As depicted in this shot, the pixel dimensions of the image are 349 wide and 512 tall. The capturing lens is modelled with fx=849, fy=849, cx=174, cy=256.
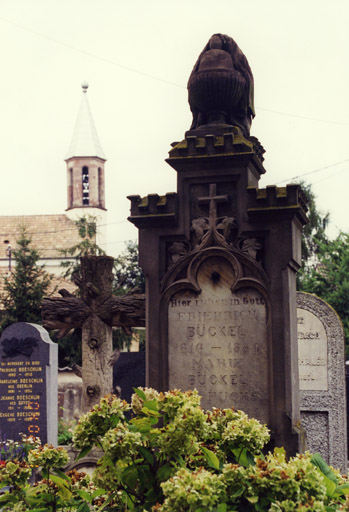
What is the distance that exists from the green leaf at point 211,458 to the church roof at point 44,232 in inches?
2177

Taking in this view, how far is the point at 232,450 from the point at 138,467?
50cm

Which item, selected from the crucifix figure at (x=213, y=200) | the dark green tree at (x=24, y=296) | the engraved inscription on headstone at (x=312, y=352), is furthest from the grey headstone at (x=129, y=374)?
the crucifix figure at (x=213, y=200)

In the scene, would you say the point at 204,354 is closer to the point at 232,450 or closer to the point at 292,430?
the point at 292,430

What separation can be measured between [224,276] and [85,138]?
63056 millimetres

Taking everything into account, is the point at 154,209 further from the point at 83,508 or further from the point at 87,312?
the point at 87,312

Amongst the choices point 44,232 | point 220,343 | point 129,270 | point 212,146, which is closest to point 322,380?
point 220,343

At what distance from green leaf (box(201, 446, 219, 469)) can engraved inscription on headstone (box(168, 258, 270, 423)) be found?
2840 mm

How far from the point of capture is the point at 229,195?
23.4 feet

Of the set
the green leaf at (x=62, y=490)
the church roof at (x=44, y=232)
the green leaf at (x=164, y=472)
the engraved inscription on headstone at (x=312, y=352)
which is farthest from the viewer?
the church roof at (x=44, y=232)

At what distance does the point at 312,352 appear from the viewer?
11945 mm

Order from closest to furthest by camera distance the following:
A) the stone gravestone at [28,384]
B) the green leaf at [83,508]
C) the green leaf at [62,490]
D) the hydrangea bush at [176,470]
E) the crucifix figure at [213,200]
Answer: the hydrangea bush at [176,470] < the green leaf at [83,508] < the green leaf at [62,490] < the crucifix figure at [213,200] < the stone gravestone at [28,384]

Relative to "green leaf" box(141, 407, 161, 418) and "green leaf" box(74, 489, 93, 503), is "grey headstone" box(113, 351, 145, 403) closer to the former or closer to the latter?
"green leaf" box(74, 489, 93, 503)

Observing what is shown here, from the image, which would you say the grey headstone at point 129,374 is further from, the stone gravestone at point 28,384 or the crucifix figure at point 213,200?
the crucifix figure at point 213,200

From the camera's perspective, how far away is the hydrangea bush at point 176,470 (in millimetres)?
3473
